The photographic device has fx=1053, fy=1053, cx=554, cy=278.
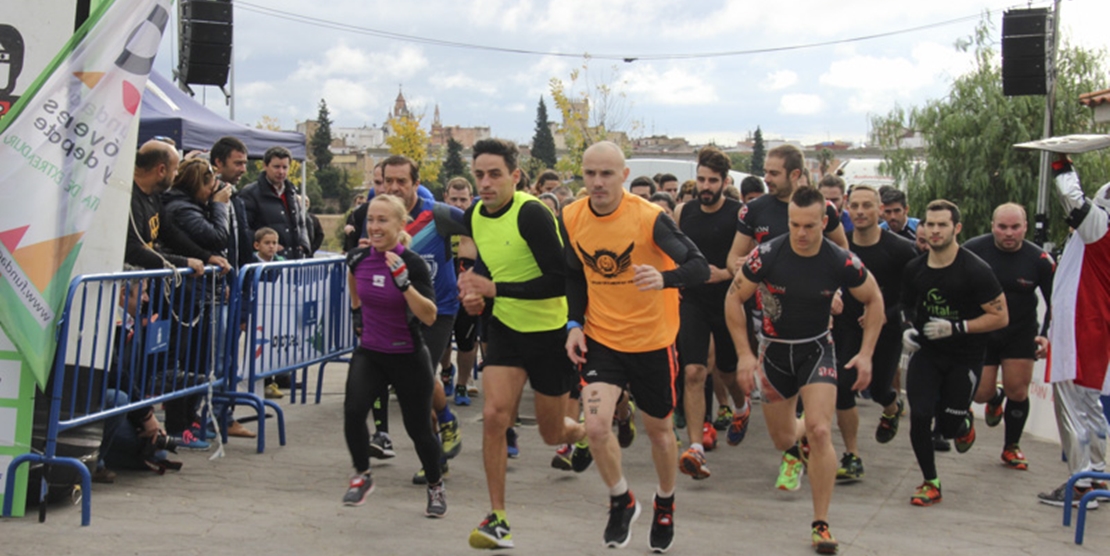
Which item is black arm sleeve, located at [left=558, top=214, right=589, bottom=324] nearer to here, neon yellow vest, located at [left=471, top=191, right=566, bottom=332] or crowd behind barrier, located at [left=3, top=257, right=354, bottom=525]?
neon yellow vest, located at [left=471, top=191, right=566, bottom=332]

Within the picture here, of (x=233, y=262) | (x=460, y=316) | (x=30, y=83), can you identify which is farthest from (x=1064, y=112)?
(x=30, y=83)

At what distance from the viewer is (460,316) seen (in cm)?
990

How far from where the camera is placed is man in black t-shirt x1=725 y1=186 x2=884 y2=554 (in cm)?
597

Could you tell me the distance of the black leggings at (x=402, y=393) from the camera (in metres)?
6.11

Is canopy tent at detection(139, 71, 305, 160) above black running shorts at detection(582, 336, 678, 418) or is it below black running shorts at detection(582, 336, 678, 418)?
above

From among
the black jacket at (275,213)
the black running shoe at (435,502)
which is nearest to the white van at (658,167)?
the black jacket at (275,213)

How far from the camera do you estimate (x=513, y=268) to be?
579 centimetres

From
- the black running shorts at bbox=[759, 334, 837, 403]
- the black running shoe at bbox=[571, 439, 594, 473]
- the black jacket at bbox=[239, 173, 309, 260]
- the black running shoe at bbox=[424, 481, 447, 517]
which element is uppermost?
the black jacket at bbox=[239, 173, 309, 260]

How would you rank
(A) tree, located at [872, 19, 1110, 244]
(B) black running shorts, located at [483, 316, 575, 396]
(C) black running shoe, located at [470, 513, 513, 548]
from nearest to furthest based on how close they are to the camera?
(C) black running shoe, located at [470, 513, 513, 548] → (B) black running shorts, located at [483, 316, 575, 396] → (A) tree, located at [872, 19, 1110, 244]

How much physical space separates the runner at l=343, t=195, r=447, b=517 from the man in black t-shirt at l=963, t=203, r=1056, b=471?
14.0 feet

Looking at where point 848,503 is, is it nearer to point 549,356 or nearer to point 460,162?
point 549,356

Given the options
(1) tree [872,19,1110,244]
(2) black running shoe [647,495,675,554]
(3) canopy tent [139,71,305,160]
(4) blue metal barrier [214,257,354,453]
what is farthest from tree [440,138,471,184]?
(2) black running shoe [647,495,675,554]

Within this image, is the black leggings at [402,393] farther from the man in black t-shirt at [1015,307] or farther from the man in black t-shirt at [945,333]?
the man in black t-shirt at [1015,307]

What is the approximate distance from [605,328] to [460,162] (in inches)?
3449
